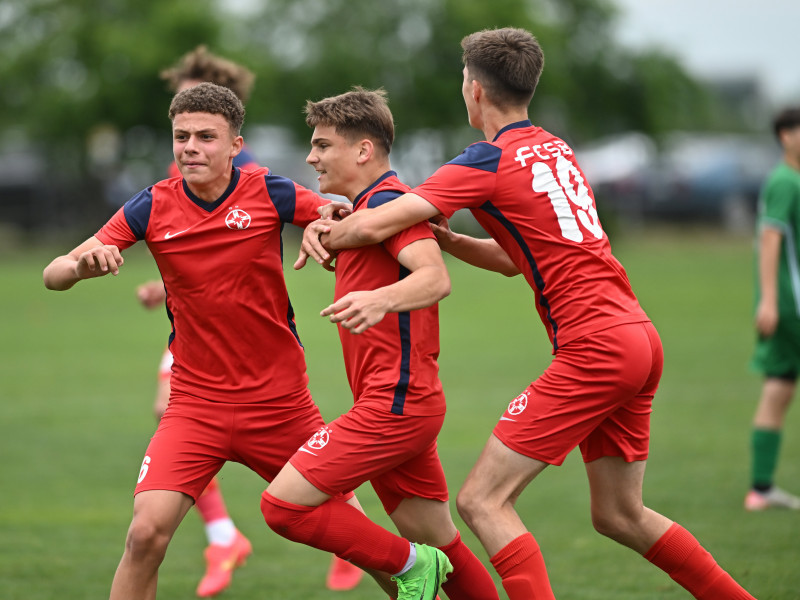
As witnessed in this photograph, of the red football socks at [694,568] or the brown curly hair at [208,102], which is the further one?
the brown curly hair at [208,102]

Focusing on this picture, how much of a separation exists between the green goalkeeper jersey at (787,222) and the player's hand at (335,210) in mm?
3613

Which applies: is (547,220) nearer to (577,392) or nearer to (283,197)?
(577,392)

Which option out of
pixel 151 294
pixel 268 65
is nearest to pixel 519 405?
pixel 151 294

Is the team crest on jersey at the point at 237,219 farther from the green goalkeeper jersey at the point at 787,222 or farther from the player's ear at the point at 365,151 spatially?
the green goalkeeper jersey at the point at 787,222

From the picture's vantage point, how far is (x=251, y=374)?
14.2ft

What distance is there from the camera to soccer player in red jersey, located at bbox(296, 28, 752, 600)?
3891 mm

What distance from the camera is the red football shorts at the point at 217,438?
4.11 m

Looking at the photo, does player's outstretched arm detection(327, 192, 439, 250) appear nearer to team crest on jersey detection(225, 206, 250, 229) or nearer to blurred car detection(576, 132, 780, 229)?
team crest on jersey detection(225, 206, 250, 229)

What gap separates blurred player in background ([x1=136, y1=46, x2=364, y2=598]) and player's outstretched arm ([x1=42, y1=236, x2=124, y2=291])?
3.01ft

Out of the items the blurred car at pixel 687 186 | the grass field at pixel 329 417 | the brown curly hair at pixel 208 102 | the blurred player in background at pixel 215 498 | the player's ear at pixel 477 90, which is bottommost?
the blurred car at pixel 687 186

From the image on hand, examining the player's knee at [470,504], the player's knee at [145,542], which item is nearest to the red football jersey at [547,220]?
the player's knee at [470,504]

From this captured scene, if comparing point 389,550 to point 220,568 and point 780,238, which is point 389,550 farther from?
point 780,238

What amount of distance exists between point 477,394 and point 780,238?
13.9ft

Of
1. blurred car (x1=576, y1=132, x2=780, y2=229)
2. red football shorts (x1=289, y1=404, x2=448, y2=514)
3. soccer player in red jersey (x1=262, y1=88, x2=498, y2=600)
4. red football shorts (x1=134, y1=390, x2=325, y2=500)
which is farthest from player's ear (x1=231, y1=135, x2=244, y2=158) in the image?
blurred car (x1=576, y1=132, x2=780, y2=229)
